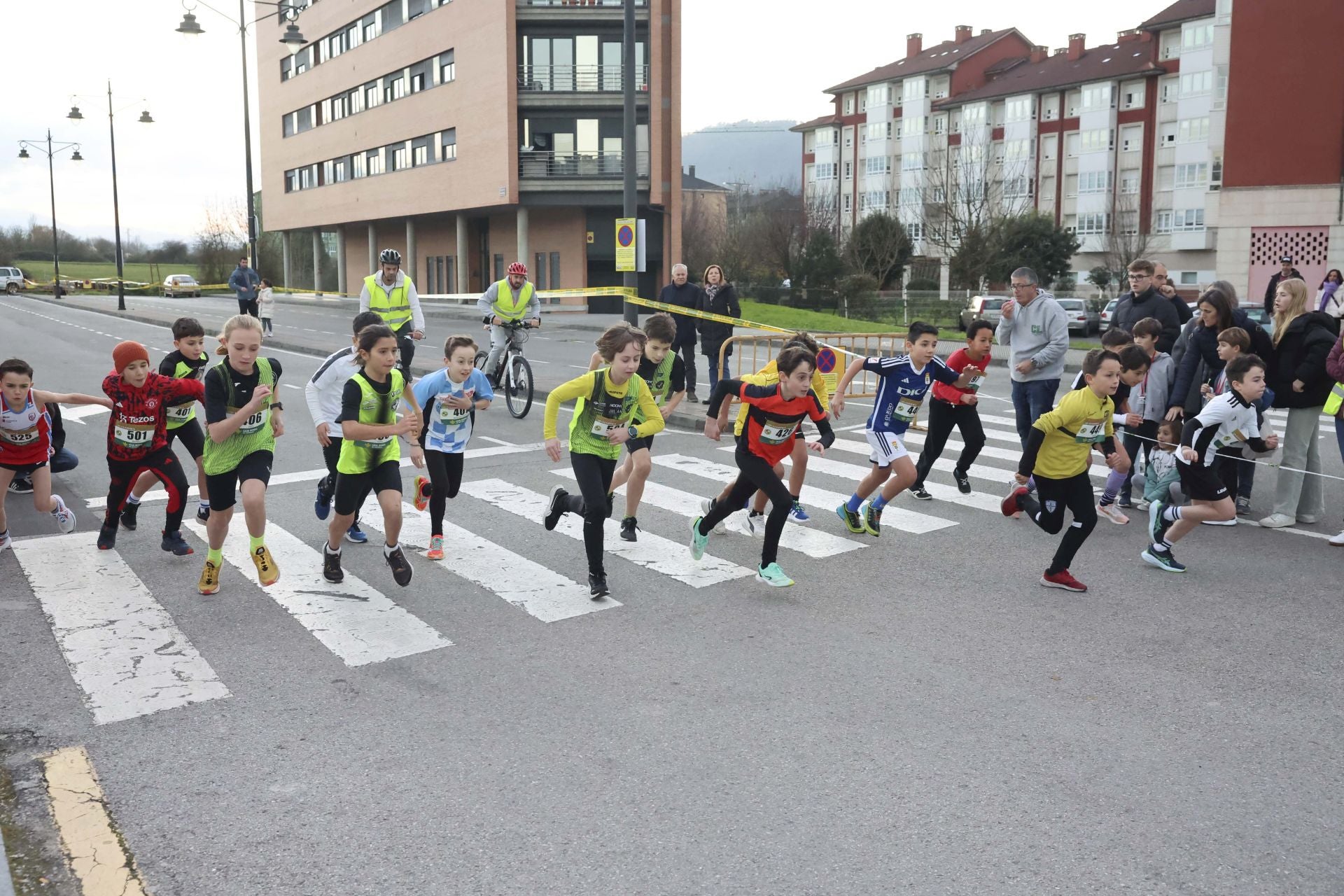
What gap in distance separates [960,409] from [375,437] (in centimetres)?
551

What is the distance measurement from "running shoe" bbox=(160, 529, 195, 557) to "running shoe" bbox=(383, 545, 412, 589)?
76.1 inches

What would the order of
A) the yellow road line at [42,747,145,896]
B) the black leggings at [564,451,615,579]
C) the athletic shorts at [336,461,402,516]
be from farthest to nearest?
the black leggings at [564,451,615,579], the athletic shorts at [336,461,402,516], the yellow road line at [42,747,145,896]

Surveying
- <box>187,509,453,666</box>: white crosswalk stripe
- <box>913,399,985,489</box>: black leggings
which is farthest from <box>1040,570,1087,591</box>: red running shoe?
<box>187,509,453,666</box>: white crosswalk stripe

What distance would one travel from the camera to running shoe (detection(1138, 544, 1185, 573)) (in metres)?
8.03

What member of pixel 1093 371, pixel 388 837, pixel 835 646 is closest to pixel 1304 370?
pixel 1093 371

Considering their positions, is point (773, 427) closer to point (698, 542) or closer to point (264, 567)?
point (698, 542)

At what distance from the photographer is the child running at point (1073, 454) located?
7.46 m

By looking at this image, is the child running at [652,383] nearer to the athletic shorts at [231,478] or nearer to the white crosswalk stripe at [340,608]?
the white crosswalk stripe at [340,608]

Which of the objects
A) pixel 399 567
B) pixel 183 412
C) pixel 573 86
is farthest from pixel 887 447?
pixel 573 86

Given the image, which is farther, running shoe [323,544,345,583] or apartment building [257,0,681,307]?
apartment building [257,0,681,307]

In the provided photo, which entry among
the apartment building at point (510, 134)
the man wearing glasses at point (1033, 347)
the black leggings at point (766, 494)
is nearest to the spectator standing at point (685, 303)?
the man wearing glasses at point (1033, 347)

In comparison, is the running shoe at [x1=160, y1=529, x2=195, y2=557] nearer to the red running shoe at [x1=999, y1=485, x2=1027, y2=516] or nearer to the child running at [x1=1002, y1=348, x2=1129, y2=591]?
the child running at [x1=1002, y1=348, x2=1129, y2=591]

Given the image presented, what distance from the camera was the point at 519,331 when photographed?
50.2 ft

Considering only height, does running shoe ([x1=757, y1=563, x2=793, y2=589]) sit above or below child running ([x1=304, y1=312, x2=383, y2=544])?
below
